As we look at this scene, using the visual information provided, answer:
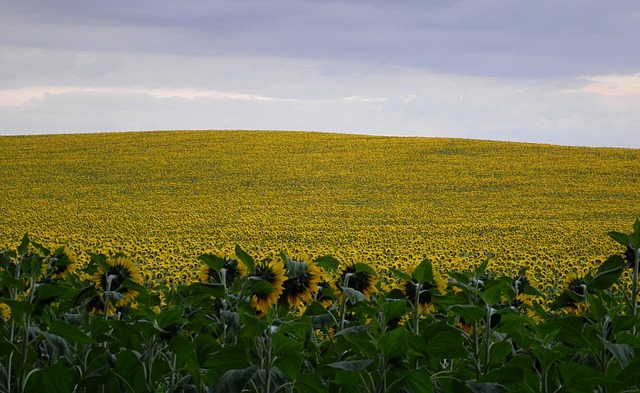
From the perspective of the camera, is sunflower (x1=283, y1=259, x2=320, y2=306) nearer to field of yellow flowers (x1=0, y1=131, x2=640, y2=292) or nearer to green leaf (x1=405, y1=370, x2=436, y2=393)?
green leaf (x1=405, y1=370, x2=436, y2=393)

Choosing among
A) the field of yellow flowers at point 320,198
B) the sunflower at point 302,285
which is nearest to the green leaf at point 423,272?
the sunflower at point 302,285

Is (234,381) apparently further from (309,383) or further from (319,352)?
(319,352)

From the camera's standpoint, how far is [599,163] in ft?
98.5

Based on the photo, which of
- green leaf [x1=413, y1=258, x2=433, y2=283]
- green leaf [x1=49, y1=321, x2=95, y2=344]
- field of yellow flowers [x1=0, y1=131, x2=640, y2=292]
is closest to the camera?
green leaf [x1=49, y1=321, x2=95, y2=344]

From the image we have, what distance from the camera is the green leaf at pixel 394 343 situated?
219 cm

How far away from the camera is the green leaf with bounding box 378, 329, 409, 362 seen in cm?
219

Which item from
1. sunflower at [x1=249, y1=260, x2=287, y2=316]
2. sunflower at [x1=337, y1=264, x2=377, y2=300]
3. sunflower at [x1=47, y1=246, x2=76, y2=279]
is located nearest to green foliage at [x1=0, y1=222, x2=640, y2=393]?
sunflower at [x1=249, y1=260, x2=287, y2=316]

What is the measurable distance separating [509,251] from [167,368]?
46.3 ft

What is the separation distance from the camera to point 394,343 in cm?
220

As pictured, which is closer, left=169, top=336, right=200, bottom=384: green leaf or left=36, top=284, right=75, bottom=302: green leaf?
left=169, top=336, right=200, bottom=384: green leaf

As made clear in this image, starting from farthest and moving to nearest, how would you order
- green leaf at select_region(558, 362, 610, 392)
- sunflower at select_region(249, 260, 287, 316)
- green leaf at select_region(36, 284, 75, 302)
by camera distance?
sunflower at select_region(249, 260, 287, 316), green leaf at select_region(36, 284, 75, 302), green leaf at select_region(558, 362, 610, 392)

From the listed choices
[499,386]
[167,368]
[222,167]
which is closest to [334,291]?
[167,368]

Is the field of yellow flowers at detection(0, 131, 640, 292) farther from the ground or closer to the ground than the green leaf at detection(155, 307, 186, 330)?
closer to the ground

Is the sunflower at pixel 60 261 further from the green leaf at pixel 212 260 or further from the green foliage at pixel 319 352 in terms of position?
the green leaf at pixel 212 260
